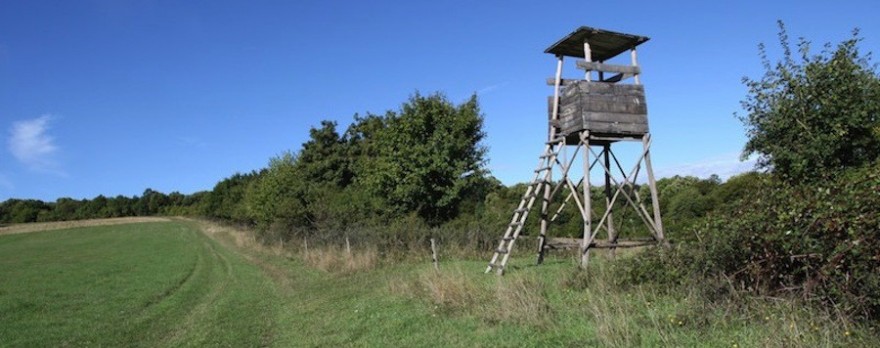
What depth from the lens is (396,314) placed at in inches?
395

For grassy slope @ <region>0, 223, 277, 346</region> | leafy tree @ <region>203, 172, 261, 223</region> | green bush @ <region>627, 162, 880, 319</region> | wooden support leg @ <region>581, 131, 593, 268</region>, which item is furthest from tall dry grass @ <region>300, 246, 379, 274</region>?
leafy tree @ <region>203, 172, 261, 223</region>

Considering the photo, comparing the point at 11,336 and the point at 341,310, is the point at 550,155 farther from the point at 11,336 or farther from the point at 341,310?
the point at 11,336

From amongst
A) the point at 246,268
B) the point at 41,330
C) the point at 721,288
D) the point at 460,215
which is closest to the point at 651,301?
the point at 721,288

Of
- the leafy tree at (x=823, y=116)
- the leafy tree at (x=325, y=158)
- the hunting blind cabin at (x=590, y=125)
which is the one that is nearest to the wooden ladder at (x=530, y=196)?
the hunting blind cabin at (x=590, y=125)

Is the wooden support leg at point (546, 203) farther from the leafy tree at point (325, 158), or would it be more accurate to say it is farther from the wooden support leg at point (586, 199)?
the leafy tree at point (325, 158)

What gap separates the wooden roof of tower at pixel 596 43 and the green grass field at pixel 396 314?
5945mm

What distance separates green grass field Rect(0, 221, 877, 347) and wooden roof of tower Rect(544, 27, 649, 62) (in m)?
Result: 5.94

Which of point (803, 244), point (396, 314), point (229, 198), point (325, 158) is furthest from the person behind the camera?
point (229, 198)

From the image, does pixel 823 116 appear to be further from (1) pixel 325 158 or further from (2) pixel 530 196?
(1) pixel 325 158

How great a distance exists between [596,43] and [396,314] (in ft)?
30.9

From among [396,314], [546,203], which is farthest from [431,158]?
[396,314]

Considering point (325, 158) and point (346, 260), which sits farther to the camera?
point (325, 158)

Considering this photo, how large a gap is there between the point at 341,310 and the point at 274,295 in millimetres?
4686

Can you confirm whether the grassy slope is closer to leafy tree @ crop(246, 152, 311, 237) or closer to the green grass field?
the green grass field
